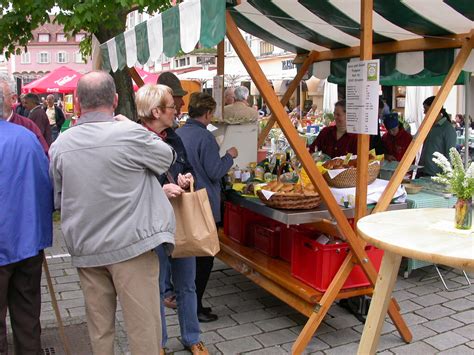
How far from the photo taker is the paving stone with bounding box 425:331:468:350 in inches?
151

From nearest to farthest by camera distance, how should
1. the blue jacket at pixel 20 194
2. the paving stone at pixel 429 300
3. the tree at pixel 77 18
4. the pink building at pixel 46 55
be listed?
the blue jacket at pixel 20 194
the paving stone at pixel 429 300
the tree at pixel 77 18
the pink building at pixel 46 55

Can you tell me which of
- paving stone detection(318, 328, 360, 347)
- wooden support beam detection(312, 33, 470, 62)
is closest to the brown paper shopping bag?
paving stone detection(318, 328, 360, 347)

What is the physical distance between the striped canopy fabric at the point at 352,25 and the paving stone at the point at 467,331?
7.80 ft

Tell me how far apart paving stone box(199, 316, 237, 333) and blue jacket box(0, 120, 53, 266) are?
1.68 metres

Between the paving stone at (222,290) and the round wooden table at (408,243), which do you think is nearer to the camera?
the round wooden table at (408,243)

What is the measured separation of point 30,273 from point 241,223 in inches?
92.2

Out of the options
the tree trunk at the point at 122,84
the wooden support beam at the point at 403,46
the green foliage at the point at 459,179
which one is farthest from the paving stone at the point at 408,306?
the tree trunk at the point at 122,84

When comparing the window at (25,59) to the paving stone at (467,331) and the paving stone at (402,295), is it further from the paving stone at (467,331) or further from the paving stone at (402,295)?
the paving stone at (467,331)

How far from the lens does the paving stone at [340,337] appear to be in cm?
390

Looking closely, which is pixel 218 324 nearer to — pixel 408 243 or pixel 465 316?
pixel 465 316

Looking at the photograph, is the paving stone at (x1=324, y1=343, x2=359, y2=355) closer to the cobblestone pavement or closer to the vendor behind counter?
the cobblestone pavement

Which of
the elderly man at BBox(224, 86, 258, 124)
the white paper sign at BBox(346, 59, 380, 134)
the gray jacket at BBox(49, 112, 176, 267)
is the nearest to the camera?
the gray jacket at BBox(49, 112, 176, 267)

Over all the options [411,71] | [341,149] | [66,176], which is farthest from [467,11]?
[66,176]

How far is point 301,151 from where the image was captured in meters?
3.50
